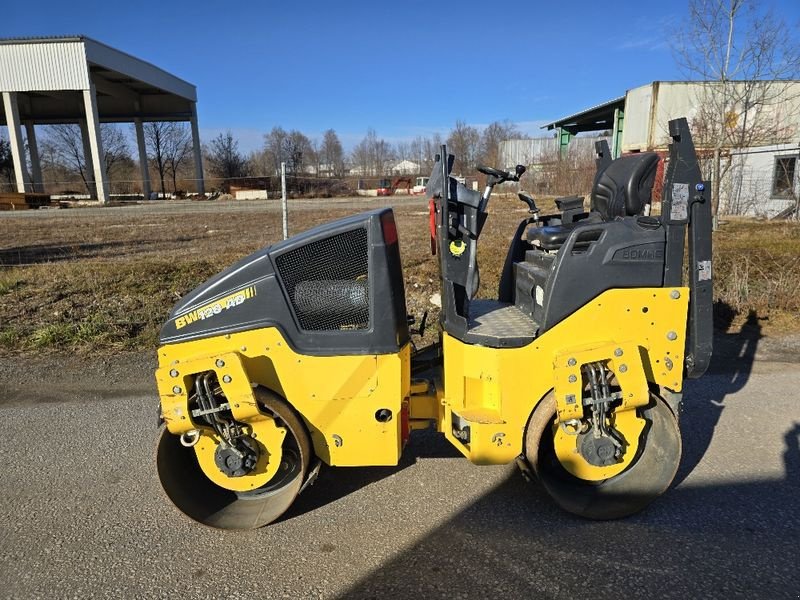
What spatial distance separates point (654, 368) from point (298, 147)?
217 ft

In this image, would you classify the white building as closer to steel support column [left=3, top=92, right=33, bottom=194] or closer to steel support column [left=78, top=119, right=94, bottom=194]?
steel support column [left=3, top=92, right=33, bottom=194]

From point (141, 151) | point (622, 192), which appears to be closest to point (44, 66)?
point (141, 151)

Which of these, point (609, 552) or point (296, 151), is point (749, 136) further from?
point (296, 151)

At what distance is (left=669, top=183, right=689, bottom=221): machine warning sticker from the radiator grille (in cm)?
151

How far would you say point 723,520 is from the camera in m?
2.64

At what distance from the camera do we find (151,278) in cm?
784

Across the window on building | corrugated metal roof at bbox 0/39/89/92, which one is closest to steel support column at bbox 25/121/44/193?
corrugated metal roof at bbox 0/39/89/92

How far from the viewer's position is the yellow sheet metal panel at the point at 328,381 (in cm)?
255

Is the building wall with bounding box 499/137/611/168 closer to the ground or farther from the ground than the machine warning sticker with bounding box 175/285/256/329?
farther from the ground

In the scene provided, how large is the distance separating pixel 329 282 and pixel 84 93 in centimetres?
3636

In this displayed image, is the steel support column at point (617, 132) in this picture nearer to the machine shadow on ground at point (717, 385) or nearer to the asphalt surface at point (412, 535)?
the machine shadow on ground at point (717, 385)

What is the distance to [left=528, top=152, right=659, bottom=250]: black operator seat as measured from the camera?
9.99ft

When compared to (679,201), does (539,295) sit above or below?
below

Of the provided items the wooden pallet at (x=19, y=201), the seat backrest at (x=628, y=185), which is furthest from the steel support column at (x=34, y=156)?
the seat backrest at (x=628, y=185)
